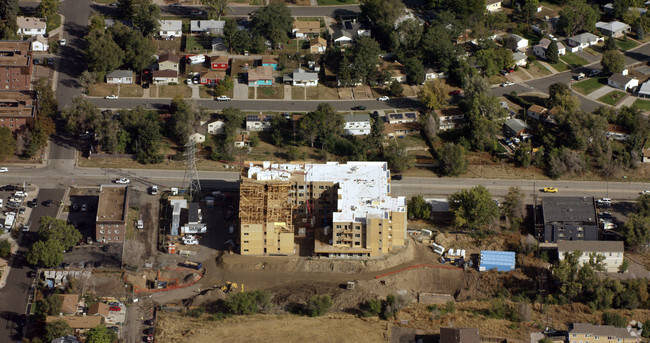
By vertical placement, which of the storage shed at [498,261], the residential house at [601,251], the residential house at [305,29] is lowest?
the storage shed at [498,261]

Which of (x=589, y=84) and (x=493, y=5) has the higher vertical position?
(x=493, y=5)

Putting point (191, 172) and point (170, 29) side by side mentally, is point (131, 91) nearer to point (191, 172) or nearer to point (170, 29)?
point (170, 29)

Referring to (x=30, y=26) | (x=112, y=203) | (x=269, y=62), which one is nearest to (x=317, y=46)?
(x=269, y=62)

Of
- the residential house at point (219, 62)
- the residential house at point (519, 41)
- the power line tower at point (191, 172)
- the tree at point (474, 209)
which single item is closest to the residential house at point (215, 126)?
the power line tower at point (191, 172)

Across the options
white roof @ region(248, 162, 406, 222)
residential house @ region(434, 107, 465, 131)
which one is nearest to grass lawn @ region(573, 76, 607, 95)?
residential house @ region(434, 107, 465, 131)

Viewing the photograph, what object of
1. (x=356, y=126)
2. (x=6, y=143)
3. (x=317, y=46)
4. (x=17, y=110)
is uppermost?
(x=317, y=46)

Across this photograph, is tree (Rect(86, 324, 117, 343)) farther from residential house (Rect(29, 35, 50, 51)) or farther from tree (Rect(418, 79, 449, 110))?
residential house (Rect(29, 35, 50, 51))

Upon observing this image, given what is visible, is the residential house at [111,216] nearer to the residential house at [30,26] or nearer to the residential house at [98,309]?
the residential house at [98,309]
